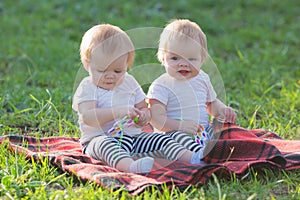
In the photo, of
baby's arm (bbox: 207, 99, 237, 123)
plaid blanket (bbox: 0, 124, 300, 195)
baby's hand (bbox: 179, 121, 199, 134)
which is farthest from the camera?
baby's arm (bbox: 207, 99, 237, 123)

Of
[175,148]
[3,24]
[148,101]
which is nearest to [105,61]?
[148,101]

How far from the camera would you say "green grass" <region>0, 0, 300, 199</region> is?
2.85 m

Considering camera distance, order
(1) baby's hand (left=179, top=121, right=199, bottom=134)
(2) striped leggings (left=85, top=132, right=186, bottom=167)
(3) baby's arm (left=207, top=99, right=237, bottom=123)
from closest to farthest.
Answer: (2) striped leggings (left=85, top=132, right=186, bottom=167), (1) baby's hand (left=179, top=121, right=199, bottom=134), (3) baby's arm (left=207, top=99, right=237, bottom=123)

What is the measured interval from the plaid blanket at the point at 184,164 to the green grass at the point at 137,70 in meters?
0.05

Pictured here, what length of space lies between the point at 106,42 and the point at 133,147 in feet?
2.01

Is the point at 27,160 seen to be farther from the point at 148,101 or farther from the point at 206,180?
the point at 206,180

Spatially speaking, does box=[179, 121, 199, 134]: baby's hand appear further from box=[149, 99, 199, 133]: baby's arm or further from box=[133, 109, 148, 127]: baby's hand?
box=[133, 109, 148, 127]: baby's hand

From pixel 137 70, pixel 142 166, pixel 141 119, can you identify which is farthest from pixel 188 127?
pixel 137 70

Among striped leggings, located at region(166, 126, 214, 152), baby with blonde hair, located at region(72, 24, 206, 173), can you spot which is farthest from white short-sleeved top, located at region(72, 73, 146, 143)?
striped leggings, located at region(166, 126, 214, 152)

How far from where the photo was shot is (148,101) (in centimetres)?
329

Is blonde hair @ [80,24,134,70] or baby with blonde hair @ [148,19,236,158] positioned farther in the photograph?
baby with blonde hair @ [148,19,236,158]

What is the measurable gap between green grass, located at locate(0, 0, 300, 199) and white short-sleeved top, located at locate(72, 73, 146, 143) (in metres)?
0.23

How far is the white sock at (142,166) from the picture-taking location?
9.70 feet

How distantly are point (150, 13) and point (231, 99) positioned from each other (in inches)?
113
